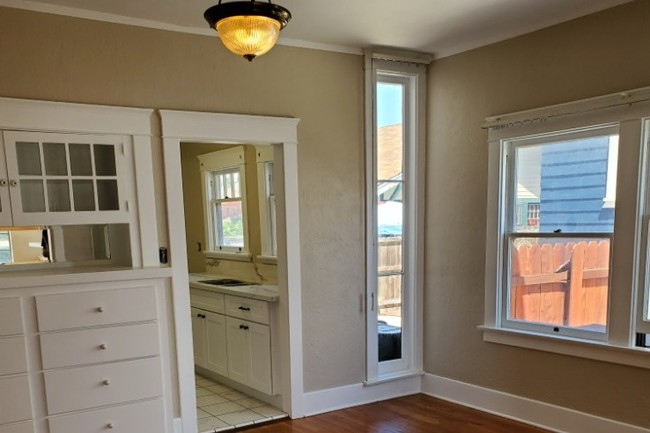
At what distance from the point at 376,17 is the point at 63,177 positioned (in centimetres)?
214

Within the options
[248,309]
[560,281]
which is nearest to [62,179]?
[248,309]

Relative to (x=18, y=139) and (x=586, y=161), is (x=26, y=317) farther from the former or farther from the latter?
(x=586, y=161)

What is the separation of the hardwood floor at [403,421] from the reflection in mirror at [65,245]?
1566mm

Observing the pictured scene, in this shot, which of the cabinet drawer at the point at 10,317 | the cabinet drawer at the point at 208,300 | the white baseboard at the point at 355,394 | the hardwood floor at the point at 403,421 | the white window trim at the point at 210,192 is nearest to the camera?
the cabinet drawer at the point at 10,317

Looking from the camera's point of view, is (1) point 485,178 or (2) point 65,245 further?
(1) point 485,178

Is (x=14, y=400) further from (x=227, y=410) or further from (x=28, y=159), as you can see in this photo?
(x=227, y=410)

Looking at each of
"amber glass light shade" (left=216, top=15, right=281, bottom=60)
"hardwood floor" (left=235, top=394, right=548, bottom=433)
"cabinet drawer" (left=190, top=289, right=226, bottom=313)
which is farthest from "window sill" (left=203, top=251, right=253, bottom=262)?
"amber glass light shade" (left=216, top=15, right=281, bottom=60)

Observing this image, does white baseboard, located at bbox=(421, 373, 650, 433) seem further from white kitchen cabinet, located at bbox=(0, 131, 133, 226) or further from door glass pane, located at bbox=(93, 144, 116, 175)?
door glass pane, located at bbox=(93, 144, 116, 175)

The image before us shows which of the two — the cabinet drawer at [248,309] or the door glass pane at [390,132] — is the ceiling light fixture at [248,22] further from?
the cabinet drawer at [248,309]

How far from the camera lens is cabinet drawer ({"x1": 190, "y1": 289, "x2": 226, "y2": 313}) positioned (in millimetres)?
3902

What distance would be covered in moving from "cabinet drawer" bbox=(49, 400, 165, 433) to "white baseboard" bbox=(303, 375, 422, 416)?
1089 millimetres

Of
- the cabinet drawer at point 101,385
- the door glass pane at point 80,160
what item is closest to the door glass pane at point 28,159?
the door glass pane at point 80,160

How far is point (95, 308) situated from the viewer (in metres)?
2.61

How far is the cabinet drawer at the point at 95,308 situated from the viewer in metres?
2.51
